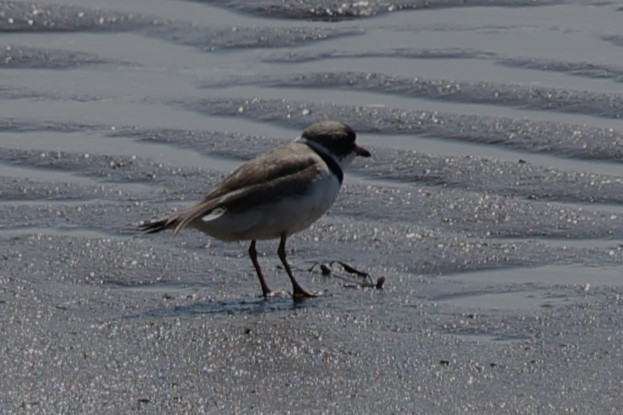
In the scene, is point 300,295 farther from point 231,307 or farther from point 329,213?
point 329,213

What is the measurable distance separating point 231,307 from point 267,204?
604 mm

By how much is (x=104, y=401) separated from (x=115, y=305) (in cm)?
120

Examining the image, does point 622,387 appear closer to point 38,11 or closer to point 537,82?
point 537,82

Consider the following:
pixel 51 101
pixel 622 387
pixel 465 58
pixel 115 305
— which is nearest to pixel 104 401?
pixel 115 305

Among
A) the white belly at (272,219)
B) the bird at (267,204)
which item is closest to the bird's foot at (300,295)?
the bird at (267,204)

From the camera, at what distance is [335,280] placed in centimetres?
709

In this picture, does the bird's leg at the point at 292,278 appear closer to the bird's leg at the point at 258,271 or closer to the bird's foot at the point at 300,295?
the bird's foot at the point at 300,295

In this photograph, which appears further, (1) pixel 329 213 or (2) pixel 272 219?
(1) pixel 329 213

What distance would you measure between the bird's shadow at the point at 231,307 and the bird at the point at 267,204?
0.07 metres

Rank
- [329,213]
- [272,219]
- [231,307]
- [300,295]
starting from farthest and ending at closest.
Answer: [329,213]
[272,219]
[300,295]
[231,307]

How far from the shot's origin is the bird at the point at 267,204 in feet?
22.8

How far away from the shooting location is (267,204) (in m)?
7.08

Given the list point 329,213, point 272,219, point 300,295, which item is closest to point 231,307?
point 300,295

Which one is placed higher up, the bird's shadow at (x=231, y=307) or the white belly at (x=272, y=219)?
the white belly at (x=272, y=219)
